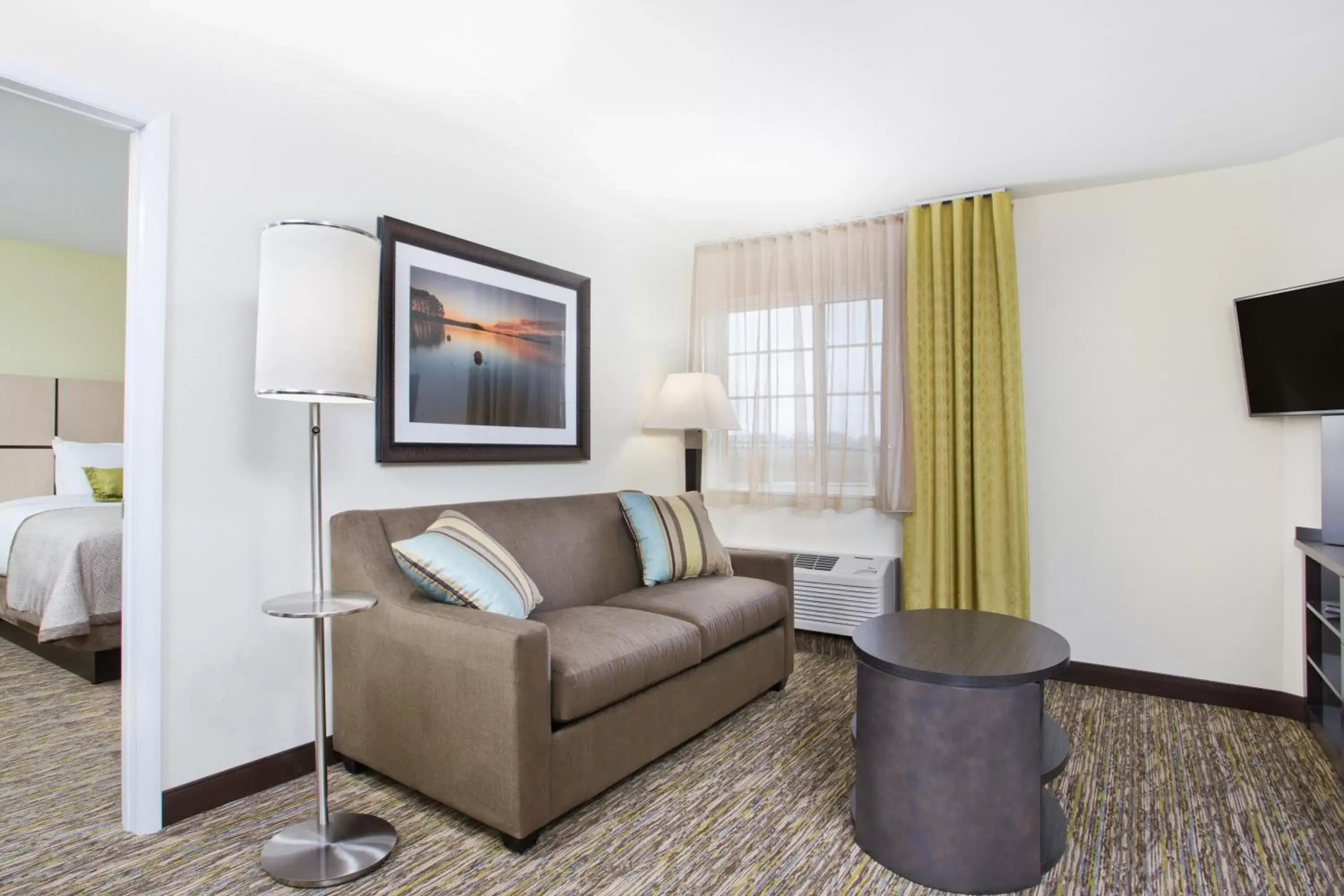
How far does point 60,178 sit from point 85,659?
235 cm

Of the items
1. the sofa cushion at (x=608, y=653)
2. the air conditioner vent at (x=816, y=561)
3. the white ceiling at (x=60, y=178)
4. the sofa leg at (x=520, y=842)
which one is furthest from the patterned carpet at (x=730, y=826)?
the white ceiling at (x=60, y=178)

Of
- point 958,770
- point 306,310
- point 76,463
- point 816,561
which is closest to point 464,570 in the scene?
point 306,310

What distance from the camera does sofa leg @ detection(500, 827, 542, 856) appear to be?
1.92 metres

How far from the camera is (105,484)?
449cm

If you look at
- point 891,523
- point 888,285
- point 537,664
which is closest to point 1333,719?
point 891,523

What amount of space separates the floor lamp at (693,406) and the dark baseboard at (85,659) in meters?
2.87

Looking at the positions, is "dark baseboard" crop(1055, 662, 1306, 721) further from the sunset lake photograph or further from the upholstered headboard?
the upholstered headboard

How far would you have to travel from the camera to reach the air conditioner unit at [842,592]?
366 centimetres

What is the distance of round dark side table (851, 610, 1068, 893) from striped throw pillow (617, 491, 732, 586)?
55.0 inches

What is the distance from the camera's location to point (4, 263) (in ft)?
15.2

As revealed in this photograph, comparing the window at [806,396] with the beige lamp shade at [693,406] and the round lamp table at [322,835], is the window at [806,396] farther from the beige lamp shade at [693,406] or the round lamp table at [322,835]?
the round lamp table at [322,835]

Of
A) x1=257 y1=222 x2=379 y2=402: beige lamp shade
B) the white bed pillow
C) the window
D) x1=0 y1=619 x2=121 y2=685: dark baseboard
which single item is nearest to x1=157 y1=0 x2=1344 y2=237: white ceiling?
x1=257 y1=222 x2=379 y2=402: beige lamp shade

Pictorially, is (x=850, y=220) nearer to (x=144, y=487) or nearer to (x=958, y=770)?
(x=958, y=770)

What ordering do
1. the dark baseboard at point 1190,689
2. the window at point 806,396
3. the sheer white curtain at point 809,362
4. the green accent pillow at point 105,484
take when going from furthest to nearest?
1. the green accent pillow at point 105,484
2. the window at point 806,396
3. the sheer white curtain at point 809,362
4. the dark baseboard at point 1190,689
